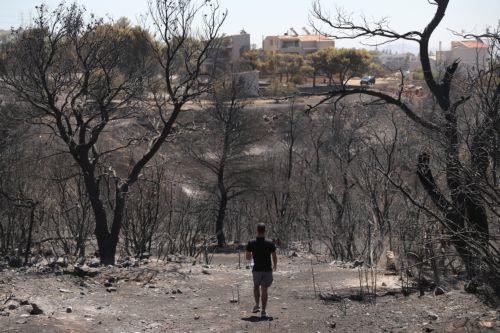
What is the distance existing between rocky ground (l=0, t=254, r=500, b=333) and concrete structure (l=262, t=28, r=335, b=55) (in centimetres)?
11440

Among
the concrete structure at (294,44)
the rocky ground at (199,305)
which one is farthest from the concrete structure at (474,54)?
the concrete structure at (294,44)

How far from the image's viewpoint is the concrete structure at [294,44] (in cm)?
12781

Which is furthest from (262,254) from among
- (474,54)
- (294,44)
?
(294,44)

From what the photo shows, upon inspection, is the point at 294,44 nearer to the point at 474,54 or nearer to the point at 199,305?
the point at 474,54

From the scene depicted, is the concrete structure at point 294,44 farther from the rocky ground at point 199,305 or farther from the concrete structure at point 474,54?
the rocky ground at point 199,305

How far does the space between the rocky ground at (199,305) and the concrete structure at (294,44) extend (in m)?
114

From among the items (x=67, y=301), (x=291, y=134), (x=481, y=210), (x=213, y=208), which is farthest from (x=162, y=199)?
(x=481, y=210)

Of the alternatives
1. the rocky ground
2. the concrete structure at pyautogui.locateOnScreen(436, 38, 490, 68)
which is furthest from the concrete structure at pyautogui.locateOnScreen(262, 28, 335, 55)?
the rocky ground

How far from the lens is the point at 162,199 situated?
102ft

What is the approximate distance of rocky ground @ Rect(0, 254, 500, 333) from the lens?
9.75m

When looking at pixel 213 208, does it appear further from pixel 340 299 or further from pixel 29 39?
pixel 340 299

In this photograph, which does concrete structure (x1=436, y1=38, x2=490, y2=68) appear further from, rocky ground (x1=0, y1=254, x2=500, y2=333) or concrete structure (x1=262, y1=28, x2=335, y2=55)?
concrete structure (x1=262, y1=28, x2=335, y2=55)

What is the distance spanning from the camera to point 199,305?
474 inches

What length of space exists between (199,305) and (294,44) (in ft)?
400
